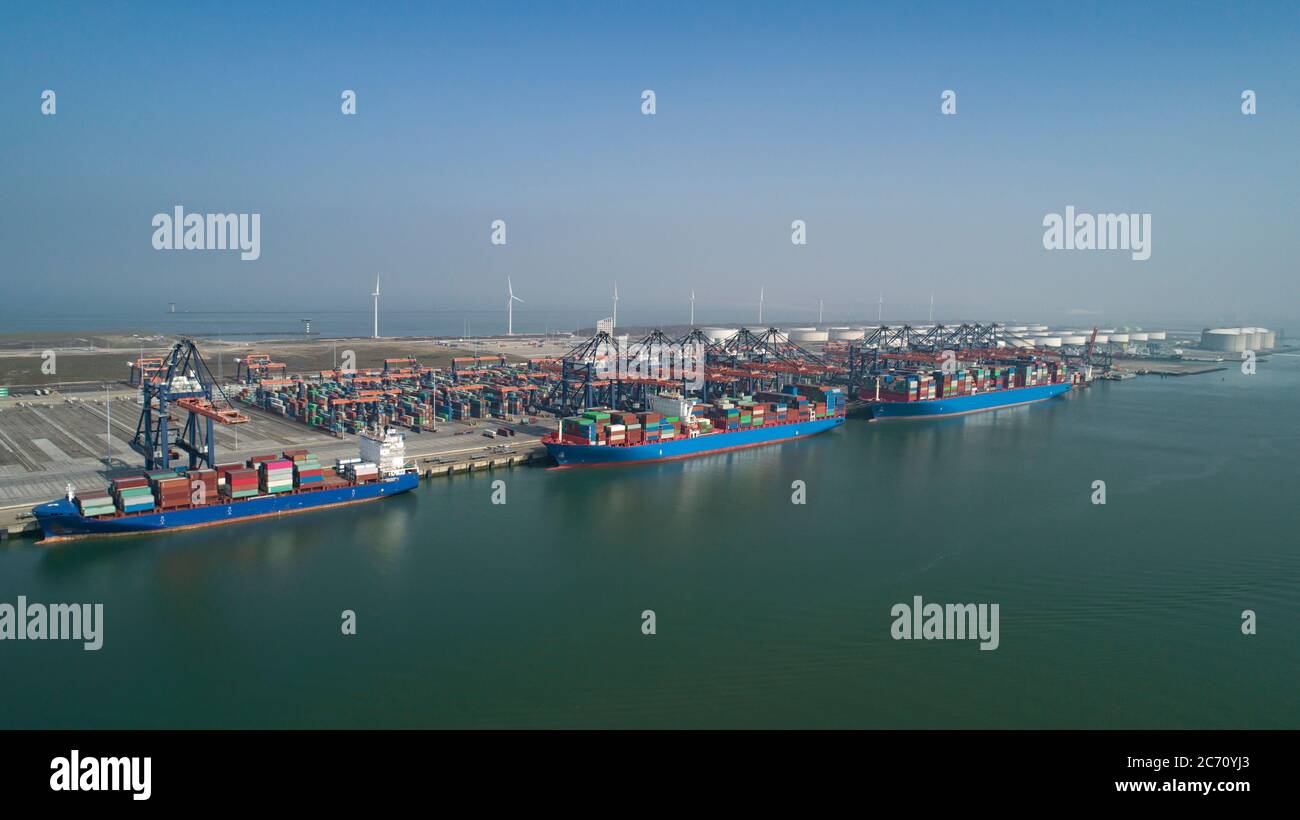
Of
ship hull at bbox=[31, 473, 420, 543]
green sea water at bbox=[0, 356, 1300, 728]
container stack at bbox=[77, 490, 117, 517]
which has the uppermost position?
container stack at bbox=[77, 490, 117, 517]

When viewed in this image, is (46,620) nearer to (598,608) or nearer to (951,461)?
(598,608)

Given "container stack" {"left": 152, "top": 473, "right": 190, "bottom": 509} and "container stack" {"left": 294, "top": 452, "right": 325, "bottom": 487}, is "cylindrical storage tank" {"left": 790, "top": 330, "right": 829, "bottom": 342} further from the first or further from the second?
"container stack" {"left": 152, "top": 473, "right": 190, "bottom": 509}

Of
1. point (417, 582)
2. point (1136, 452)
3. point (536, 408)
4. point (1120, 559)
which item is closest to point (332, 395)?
point (536, 408)

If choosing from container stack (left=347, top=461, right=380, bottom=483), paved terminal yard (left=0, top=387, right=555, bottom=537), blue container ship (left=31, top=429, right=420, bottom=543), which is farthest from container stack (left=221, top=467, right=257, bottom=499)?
paved terminal yard (left=0, top=387, right=555, bottom=537)

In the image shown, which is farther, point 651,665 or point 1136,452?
point 1136,452

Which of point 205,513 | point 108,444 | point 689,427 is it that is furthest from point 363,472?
point 689,427

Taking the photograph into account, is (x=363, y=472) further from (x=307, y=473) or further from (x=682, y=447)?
(x=682, y=447)

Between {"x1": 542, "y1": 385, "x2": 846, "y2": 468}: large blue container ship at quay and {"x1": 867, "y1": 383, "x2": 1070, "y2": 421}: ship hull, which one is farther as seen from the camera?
{"x1": 867, "y1": 383, "x2": 1070, "y2": 421}: ship hull

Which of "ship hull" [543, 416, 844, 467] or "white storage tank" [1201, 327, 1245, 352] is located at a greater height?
"white storage tank" [1201, 327, 1245, 352]

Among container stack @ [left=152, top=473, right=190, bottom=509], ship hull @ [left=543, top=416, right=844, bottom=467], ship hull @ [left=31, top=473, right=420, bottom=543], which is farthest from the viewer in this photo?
ship hull @ [left=543, top=416, right=844, bottom=467]
